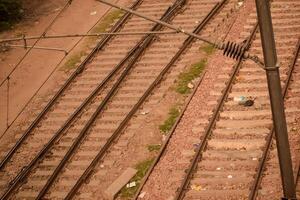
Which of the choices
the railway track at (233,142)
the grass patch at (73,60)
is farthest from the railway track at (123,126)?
the grass patch at (73,60)

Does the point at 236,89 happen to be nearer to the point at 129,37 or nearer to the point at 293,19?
the point at 293,19

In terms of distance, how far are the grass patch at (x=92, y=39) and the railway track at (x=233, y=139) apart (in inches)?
211

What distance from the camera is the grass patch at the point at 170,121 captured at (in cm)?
1133

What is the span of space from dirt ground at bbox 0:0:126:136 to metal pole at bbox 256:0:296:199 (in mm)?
9057

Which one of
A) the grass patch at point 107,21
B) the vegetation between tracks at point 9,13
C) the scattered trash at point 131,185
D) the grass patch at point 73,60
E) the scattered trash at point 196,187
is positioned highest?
the vegetation between tracks at point 9,13

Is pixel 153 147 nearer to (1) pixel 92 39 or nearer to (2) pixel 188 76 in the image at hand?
(2) pixel 188 76

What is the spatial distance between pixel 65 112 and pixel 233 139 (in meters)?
5.01

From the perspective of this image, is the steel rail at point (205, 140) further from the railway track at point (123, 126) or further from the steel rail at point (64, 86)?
the steel rail at point (64, 86)

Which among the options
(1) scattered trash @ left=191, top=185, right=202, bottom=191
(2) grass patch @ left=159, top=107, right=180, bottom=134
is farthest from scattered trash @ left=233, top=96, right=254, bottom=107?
(1) scattered trash @ left=191, top=185, right=202, bottom=191

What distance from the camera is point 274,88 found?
5.77 metres

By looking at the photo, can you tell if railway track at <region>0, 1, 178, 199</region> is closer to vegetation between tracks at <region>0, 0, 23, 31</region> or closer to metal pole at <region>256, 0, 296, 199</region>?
vegetation between tracks at <region>0, 0, 23, 31</region>

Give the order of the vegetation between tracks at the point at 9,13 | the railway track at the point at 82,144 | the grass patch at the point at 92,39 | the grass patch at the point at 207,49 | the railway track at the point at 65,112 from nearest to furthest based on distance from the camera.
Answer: the railway track at the point at 82,144 < the railway track at the point at 65,112 < the grass patch at the point at 207,49 < the grass patch at the point at 92,39 < the vegetation between tracks at the point at 9,13

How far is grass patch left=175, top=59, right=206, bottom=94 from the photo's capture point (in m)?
Result: 12.5

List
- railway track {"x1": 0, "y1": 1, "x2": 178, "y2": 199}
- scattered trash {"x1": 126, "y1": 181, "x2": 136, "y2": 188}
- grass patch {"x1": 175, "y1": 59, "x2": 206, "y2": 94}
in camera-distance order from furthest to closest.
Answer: grass patch {"x1": 175, "y1": 59, "x2": 206, "y2": 94} → railway track {"x1": 0, "y1": 1, "x2": 178, "y2": 199} → scattered trash {"x1": 126, "y1": 181, "x2": 136, "y2": 188}
